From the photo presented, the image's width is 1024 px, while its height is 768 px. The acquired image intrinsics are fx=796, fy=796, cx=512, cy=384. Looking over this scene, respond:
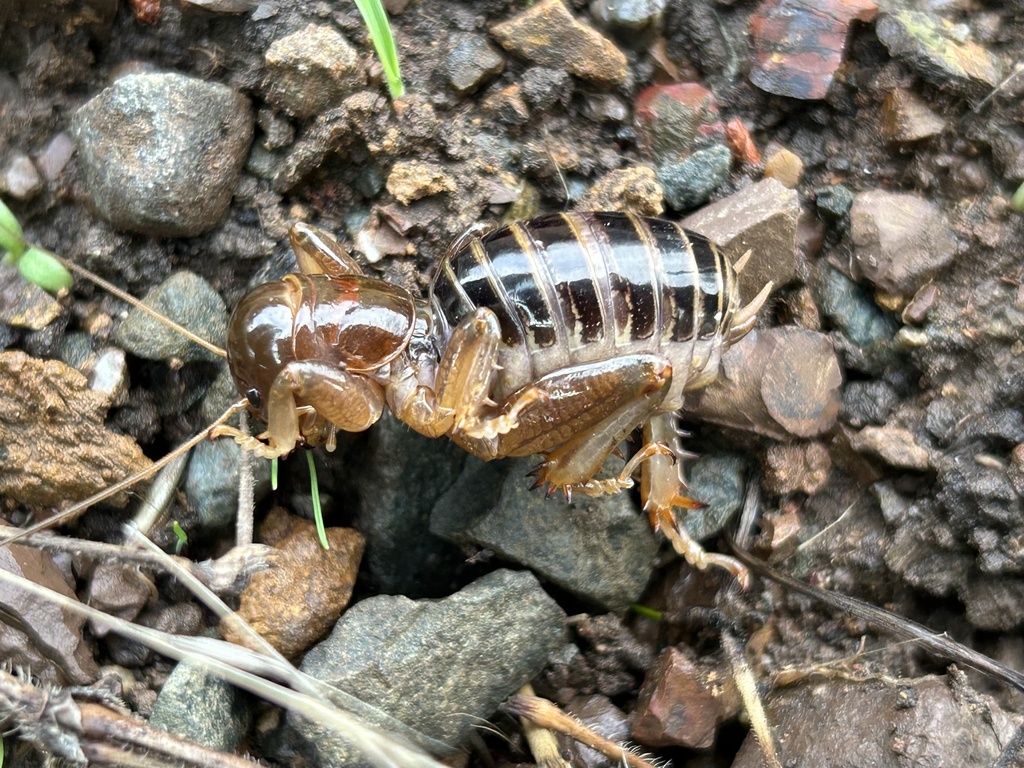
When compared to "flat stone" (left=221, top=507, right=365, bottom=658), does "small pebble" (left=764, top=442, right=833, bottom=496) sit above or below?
below

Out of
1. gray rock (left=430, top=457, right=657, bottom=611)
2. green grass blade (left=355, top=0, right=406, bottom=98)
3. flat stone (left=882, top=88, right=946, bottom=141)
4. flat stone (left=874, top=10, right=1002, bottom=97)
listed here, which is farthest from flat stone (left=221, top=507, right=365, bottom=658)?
flat stone (left=874, top=10, right=1002, bottom=97)

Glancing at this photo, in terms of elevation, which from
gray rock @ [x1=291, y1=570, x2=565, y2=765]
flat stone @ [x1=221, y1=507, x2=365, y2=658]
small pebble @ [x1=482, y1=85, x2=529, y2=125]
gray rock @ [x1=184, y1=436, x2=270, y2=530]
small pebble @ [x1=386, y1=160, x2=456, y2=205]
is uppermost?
small pebble @ [x1=482, y1=85, x2=529, y2=125]

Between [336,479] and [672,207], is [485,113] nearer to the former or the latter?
[672,207]

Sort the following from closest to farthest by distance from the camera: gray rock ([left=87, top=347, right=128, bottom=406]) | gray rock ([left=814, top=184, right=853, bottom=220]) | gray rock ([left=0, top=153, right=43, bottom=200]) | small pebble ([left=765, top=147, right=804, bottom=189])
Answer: gray rock ([left=87, top=347, right=128, bottom=406])
gray rock ([left=0, top=153, right=43, bottom=200])
gray rock ([left=814, top=184, right=853, bottom=220])
small pebble ([left=765, top=147, right=804, bottom=189])

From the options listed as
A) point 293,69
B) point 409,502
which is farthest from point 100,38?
point 409,502

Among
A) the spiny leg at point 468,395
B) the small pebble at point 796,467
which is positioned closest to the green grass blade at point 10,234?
the spiny leg at point 468,395

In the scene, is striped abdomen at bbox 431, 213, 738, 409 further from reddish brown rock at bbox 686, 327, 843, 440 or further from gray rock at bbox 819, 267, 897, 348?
gray rock at bbox 819, 267, 897, 348

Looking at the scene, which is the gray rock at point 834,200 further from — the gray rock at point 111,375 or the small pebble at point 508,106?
the gray rock at point 111,375
